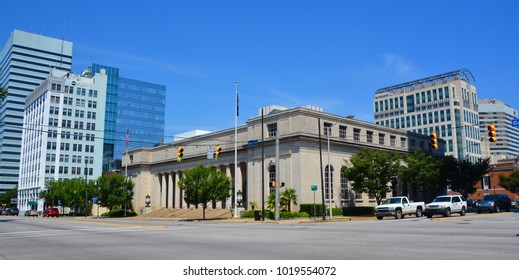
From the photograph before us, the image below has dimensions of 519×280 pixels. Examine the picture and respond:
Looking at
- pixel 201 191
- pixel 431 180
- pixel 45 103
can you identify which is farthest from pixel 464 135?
pixel 45 103

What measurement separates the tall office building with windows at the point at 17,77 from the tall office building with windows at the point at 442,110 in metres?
126

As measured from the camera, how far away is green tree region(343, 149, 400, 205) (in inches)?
1892

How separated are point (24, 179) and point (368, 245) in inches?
5381

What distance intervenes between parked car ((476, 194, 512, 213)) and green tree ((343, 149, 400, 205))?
9.33 meters

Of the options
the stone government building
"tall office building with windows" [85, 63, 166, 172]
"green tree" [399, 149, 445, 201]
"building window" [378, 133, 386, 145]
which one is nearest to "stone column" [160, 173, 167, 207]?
the stone government building

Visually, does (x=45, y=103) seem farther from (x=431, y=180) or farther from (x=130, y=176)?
(x=431, y=180)

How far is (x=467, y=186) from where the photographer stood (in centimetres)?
6456

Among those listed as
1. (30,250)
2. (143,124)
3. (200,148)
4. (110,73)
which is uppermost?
(110,73)

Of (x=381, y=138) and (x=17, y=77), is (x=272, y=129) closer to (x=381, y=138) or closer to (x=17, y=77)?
(x=381, y=138)

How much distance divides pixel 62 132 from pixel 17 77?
64.1m

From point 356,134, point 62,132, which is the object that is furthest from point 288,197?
point 62,132

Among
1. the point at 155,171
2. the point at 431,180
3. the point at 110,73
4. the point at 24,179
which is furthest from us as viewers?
the point at 110,73

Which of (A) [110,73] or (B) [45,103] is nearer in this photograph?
(B) [45,103]
